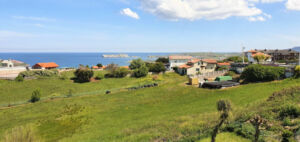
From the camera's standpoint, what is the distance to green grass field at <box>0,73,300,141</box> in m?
17.5

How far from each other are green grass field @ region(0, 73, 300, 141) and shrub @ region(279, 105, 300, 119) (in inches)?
Answer: 162

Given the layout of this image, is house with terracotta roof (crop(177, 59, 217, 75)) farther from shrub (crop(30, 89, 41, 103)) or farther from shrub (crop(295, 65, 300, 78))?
shrub (crop(30, 89, 41, 103))

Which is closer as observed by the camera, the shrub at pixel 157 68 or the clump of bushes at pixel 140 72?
the clump of bushes at pixel 140 72

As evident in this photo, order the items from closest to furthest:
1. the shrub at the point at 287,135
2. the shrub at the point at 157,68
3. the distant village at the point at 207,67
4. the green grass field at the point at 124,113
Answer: the shrub at the point at 287,135
the green grass field at the point at 124,113
the distant village at the point at 207,67
the shrub at the point at 157,68

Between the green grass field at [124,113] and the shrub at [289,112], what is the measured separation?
13.5ft

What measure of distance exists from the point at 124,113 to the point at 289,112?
21.0m

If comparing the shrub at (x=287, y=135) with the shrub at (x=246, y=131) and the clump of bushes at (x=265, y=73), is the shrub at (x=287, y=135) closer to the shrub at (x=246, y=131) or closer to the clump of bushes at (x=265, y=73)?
the shrub at (x=246, y=131)

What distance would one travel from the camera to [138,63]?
78438 millimetres

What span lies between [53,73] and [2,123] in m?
37.2

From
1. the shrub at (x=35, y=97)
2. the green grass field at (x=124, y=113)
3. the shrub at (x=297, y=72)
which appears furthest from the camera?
the shrub at (x=35, y=97)

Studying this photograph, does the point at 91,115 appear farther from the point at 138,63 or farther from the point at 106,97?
the point at 138,63

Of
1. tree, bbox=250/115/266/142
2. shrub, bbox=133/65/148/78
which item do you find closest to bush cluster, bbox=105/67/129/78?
shrub, bbox=133/65/148/78

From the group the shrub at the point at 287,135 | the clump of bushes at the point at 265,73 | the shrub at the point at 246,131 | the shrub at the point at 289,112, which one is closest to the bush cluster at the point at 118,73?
the clump of bushes at the point at 265,73

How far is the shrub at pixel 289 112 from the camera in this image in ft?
49.3
